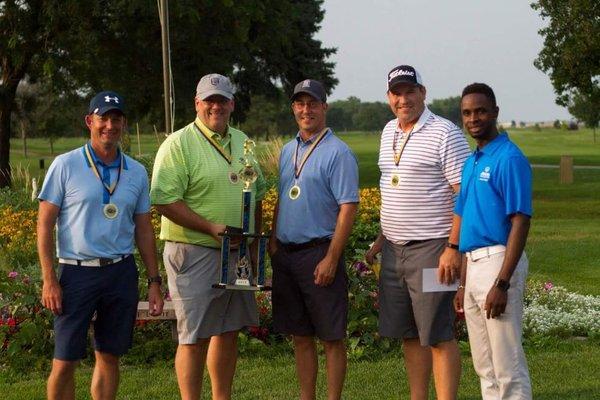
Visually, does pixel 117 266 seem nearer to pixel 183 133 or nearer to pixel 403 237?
pixel 183 133

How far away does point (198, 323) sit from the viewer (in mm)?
6020

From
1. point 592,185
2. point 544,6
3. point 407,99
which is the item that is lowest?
point 592,185

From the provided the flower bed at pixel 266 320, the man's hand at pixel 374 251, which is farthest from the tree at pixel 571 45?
the man's hand at pixel 374 251

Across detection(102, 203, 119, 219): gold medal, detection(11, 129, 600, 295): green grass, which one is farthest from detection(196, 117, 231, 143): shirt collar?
detection(11, 129, 600, 295): green grass

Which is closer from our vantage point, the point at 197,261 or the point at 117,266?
the point at 117,266

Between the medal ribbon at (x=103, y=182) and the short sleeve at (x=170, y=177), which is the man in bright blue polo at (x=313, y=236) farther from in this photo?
the medal ribbon at (x=103, y=182)

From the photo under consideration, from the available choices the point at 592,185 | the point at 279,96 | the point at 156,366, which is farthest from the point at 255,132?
the point at 156,366

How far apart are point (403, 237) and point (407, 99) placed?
0.77m

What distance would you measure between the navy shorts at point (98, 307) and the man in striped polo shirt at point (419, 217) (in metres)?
1.48

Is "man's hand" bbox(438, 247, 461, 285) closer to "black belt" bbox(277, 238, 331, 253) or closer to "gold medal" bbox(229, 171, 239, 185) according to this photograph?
"black belt" bbox(277, 238, 331, 253)

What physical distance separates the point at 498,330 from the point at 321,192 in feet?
4.61

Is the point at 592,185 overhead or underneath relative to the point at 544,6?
underneath

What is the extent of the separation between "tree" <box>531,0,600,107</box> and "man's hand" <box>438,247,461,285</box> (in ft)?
73.2

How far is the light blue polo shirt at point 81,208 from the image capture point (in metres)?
5.45
